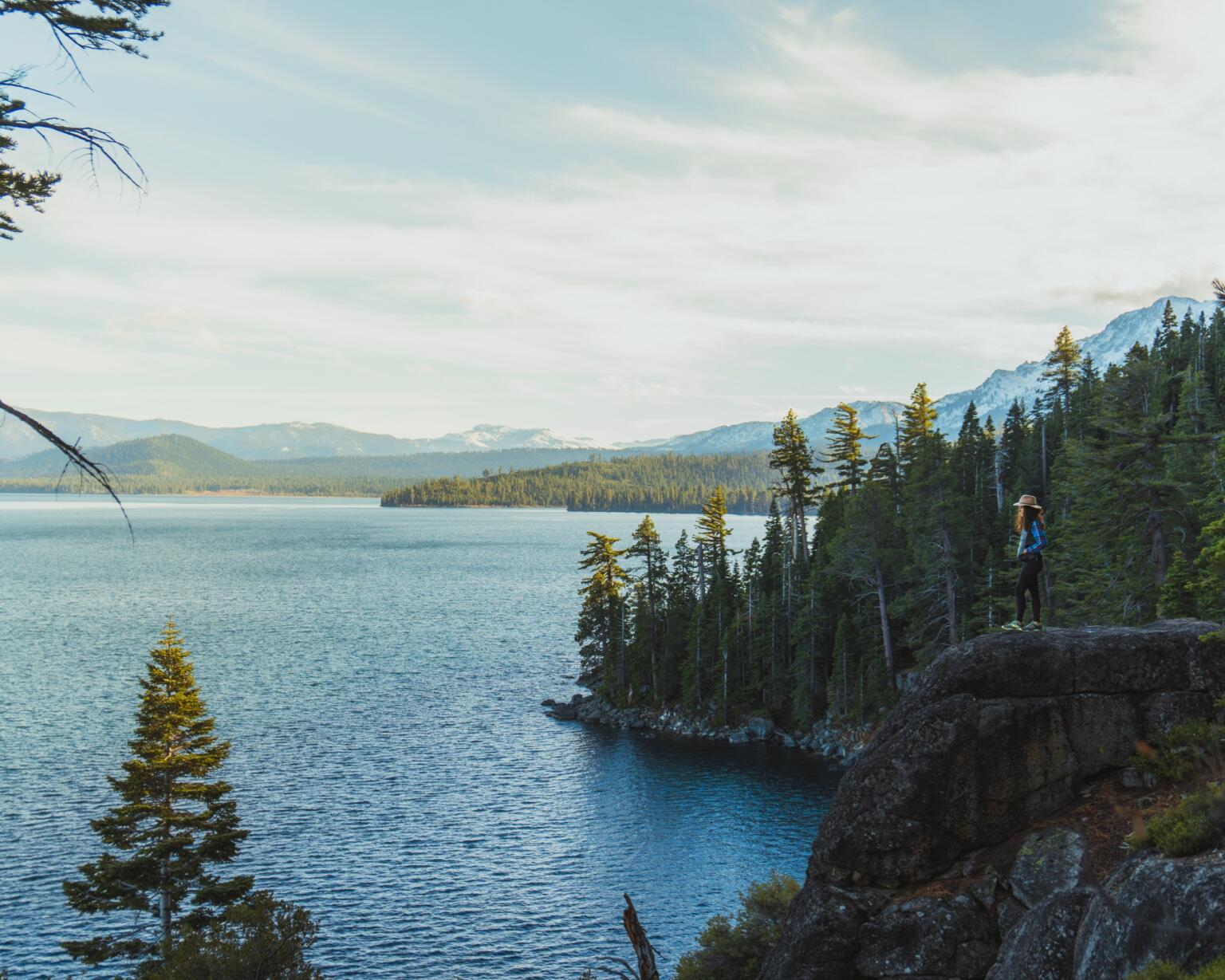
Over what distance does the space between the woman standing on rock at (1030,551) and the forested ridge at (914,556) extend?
684 inches

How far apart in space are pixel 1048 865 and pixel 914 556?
144ft

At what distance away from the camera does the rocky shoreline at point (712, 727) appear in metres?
58.1

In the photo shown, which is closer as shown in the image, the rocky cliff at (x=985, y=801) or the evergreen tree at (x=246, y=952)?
the rocky cliff at (x=985, y=801)

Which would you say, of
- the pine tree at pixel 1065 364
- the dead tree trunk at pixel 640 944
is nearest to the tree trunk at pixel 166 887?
the dead tree trunk at pixel 640 944

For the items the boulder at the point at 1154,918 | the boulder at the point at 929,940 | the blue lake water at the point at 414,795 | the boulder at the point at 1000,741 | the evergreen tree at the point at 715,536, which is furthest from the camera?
the evergreen tree at the point at 715,536

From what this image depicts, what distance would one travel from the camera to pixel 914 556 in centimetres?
5422

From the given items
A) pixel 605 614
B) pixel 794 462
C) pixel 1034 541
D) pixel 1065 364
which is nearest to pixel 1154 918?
pixel 1034 541

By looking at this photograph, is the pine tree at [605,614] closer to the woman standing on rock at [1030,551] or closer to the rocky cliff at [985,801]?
the woman standing on rock at [1030,551]

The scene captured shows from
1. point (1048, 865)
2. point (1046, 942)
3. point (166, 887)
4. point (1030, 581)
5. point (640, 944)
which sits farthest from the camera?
point (166, 887)

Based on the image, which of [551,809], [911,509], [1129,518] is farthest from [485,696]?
[1129,518]

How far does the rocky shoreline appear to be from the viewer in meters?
58.1

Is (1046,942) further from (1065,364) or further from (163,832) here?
(1065,364)

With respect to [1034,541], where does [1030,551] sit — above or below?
below

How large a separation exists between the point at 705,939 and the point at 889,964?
31.9 feet
